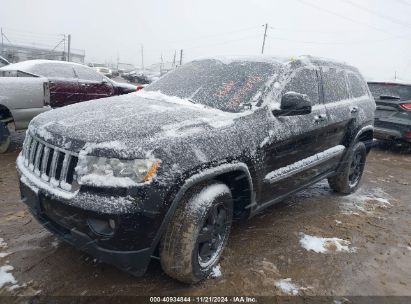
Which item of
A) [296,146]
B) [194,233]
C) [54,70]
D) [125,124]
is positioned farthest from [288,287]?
[54,70]

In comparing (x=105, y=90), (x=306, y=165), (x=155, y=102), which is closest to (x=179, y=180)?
(x=155, y=102)

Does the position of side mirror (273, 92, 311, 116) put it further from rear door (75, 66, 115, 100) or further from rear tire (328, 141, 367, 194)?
rear door (75, 66, 115, 100)

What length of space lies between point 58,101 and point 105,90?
47.9 inches

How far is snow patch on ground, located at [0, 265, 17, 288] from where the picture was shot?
2738 mm

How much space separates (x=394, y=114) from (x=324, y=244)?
5.66 m

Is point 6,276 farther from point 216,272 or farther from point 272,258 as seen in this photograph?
point 272,258

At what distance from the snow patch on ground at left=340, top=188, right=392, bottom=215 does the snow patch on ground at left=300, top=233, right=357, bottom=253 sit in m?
1.02

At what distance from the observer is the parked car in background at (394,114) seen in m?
8.05

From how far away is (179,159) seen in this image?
8.09 ft

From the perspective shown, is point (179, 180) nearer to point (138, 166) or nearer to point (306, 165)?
point (138, 166)

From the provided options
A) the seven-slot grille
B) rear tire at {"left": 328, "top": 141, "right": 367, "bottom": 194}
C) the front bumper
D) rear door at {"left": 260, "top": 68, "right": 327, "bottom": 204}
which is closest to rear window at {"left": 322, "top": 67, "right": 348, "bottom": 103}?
rear door at {"left": 260, "top": 68, "right": 327, "bottom": 204}

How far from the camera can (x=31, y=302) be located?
2539 mm

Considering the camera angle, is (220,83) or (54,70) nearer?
(220,83)

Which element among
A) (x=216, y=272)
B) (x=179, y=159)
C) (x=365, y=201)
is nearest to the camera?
(x=179, y=159)
